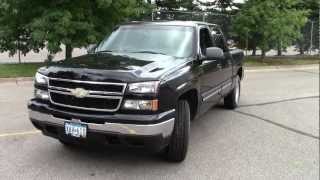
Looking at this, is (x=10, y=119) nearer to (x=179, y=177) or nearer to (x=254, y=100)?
(x=179, y=177)

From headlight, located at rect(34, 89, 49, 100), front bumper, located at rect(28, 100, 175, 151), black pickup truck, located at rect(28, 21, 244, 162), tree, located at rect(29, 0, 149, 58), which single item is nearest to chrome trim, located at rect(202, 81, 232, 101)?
black pickup truck, located at rect(28, 21, 244, 162)

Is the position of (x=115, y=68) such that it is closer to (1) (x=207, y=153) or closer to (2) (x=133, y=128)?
(2) (x=133, y=128)

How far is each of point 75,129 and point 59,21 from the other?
8874 millimetres

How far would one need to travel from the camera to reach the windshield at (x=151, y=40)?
247 inches

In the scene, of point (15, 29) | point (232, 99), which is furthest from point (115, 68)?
point (15, 29)

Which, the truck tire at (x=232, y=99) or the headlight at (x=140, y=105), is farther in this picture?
the truck tire at (x=232, y=99)

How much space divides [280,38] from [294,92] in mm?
7825

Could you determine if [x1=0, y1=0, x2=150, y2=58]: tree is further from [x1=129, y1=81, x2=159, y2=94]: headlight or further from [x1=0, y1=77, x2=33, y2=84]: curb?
[x1=129, y1=81, x2=159, y2=94]: headlight

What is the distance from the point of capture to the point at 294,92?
11781mm

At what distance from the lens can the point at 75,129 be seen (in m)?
4.91

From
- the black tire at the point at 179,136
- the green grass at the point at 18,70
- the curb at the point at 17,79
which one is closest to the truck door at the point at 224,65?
the black tire at the point at 179,136

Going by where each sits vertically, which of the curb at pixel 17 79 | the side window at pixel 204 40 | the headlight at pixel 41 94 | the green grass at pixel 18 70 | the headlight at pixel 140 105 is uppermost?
the side window at pixel 204 40

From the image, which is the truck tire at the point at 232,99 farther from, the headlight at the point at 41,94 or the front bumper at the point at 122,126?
the headlight at the point at 41,94

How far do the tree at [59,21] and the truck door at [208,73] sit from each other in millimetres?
6836
